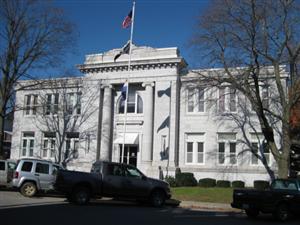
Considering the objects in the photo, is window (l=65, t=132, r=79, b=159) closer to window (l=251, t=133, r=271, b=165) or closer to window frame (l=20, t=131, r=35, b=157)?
window frame (l=20, t=131, r=35, b=157)

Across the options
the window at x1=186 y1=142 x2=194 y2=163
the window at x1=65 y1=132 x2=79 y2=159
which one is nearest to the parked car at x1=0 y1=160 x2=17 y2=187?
the window at x1=65 y1=132 x2=79 y2=159

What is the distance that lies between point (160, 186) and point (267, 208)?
18.6 ft

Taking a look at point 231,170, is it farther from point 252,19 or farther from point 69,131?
point 69,131

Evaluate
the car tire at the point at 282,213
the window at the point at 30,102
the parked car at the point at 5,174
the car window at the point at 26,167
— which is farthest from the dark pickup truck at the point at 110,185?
the window at the point at 30,102

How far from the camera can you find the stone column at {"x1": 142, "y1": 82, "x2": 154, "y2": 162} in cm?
3231

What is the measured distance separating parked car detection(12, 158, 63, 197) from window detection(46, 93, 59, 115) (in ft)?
54.0

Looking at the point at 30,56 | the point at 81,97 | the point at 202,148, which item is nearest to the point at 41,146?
the point at 81,97

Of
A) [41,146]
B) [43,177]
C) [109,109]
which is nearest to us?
[43,177]

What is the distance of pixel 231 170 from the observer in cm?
3059

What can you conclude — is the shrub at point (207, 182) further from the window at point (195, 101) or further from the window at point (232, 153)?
the window at point (195, 101)

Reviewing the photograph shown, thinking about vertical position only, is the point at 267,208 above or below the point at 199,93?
below

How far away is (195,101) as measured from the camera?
1292 inches

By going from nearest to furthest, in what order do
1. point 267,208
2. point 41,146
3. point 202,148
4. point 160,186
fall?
1. point 267,208
2. point 160,186
3. point 202,148
4. point 41,146

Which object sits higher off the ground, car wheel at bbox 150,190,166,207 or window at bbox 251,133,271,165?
window at bbox 251,133,271,165
